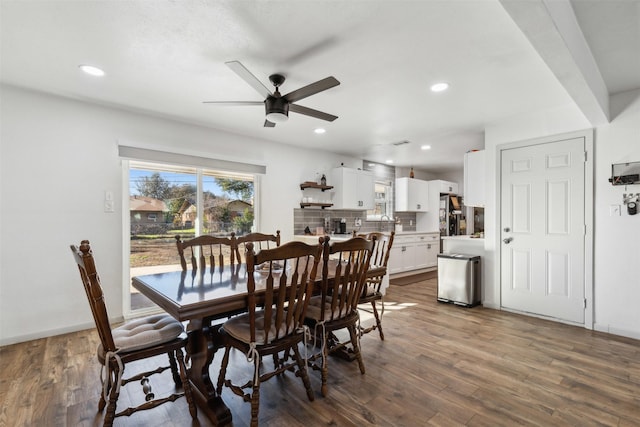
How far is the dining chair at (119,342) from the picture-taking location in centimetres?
148

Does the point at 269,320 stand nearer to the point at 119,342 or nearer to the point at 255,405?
the point at 255,405

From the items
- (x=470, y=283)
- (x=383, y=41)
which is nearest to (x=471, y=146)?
(x=470, y=283)

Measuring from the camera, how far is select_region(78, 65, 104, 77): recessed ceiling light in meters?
2.49

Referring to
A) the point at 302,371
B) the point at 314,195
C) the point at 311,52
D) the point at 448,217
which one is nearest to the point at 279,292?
the point at 302,371

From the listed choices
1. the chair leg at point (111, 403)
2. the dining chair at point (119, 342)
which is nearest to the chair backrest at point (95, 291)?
the dining chair at point (119, 342)

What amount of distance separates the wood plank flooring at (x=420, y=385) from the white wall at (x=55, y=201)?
0.34 meters

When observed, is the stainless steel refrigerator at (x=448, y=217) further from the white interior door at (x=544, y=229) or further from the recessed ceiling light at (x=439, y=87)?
the recessed ceiling light at (x=439, y=87)

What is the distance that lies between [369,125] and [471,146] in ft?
7.14

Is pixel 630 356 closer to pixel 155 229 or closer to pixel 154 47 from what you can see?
pixel 154 47

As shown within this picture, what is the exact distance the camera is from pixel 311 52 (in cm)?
225

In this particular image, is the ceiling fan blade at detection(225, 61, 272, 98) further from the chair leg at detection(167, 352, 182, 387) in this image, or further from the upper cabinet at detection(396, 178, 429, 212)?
the upper cabinet at detection(396, 178, 429, 212)

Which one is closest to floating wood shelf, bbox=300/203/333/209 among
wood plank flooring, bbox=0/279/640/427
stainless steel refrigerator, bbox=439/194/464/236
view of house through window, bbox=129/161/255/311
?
view of house through window, bbox=129/161/255/311

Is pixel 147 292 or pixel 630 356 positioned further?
pixel 630 356

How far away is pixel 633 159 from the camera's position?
294 centimetres
